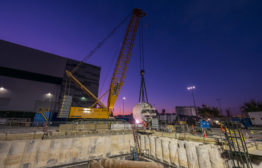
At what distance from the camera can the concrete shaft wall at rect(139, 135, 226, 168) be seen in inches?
384

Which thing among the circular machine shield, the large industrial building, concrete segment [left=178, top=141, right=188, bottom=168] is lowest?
concrete segment [left=178, top=141, right=188, bottom=168]

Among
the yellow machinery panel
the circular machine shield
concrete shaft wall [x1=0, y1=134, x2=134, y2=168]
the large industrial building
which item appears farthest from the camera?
the large industrial building

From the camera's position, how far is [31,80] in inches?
1539

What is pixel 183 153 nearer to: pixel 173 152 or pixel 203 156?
pixel 173 152

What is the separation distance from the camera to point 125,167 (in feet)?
17.7

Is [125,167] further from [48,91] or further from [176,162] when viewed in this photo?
[48,91]

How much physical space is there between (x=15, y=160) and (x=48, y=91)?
3565cm

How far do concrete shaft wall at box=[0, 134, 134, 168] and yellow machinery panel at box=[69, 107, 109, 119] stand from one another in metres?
15.5

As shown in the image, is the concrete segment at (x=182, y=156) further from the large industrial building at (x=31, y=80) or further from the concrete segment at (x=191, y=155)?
the large industrial building at (x=31, y=80)

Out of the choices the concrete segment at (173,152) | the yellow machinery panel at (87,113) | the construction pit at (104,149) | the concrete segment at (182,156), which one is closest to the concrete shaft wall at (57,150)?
the construction pit at (104,149)

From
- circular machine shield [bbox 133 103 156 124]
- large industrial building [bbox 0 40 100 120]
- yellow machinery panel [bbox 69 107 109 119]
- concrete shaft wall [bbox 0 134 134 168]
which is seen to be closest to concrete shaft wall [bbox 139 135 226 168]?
circular machine shield [bbox 133 103 156 124]

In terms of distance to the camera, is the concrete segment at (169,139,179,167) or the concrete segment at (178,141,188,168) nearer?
the concrete segment at (178,141,188,168)

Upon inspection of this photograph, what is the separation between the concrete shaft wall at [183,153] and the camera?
9755 mm

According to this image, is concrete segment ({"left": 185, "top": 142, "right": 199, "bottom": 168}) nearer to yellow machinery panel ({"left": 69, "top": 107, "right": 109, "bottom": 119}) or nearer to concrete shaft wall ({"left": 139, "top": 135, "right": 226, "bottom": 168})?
concrete shaft wall ({"left": 139, "top": 135, "right": 226, "bottom": 168})
